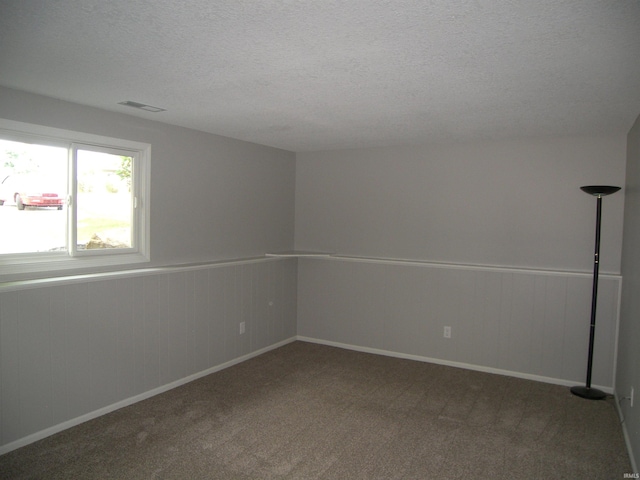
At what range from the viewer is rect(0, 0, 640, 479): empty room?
2082 millimetres

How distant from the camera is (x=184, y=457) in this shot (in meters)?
2.78

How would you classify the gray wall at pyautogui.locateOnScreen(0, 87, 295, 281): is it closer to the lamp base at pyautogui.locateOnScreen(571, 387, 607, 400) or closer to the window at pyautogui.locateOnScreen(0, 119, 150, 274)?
the window at pyautogui.locateOnScreen(0, 119, 150, 274)

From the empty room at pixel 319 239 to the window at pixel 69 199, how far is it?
17 millimetres

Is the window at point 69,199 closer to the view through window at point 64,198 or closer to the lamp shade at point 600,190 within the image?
the view through window at point 64,198

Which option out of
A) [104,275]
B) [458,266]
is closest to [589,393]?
[458,266]

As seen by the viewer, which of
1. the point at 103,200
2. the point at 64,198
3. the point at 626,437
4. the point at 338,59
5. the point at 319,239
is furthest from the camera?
the point at 319,239

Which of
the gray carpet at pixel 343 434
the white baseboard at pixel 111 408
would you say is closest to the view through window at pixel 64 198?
the white baseboard at pixel 111 408

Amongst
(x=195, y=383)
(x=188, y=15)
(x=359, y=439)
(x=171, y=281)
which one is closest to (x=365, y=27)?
(x=188, y=15)

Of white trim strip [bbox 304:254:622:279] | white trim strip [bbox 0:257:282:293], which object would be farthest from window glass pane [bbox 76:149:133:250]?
white trim strip [bbox 304:254:622:279]

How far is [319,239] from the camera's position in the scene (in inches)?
218

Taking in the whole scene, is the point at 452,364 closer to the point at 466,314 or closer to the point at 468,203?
the point at 466,314

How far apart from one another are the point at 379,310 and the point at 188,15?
3855 mm

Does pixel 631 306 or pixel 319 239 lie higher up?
pixel 319 239

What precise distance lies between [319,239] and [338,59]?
3.44m
